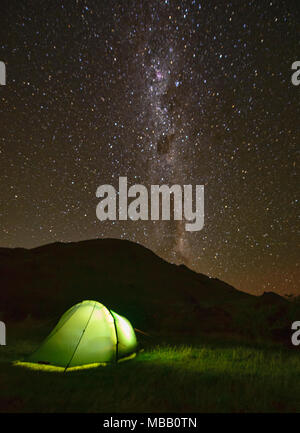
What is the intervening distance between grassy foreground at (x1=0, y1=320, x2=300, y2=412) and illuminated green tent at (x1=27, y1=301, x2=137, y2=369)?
1.71ft

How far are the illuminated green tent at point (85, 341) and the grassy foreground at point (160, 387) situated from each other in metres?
0.52

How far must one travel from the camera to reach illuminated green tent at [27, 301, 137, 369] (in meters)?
9.59

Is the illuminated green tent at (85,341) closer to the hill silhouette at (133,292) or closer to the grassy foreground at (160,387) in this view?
the grassy foreground at (160,387)

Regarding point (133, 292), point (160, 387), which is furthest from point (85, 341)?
point (133, 292)

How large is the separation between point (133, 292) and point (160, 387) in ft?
198

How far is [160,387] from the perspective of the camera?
7.44 m

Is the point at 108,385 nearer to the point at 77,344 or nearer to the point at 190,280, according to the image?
the point at 77,344

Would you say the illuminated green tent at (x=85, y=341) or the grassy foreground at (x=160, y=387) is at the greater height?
the illuminated green tent at (x=85, y=341)

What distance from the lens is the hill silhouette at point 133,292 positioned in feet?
78.2

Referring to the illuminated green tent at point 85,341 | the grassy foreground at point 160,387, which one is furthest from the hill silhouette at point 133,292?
the illuminated green tent at point 85,341

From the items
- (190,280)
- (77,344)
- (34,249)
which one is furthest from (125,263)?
(77,344)

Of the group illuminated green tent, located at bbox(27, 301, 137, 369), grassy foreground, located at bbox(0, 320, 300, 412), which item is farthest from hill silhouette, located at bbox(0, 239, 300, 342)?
illuminated green tent, located at bbox(27, 301, 137, 369)

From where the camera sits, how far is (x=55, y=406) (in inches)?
241
